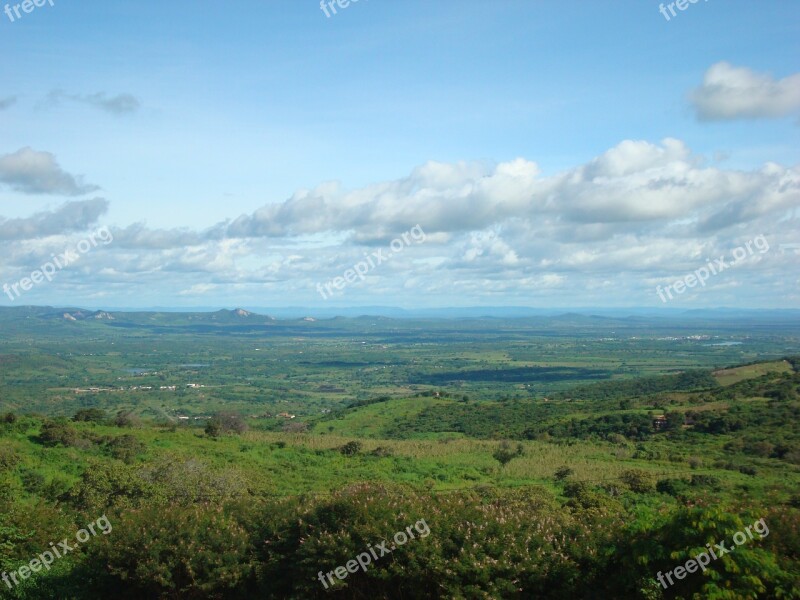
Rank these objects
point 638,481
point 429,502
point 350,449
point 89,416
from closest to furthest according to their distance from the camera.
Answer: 1. point 429,502
2. point 638,481
3. point 89,416
4. point 350,449

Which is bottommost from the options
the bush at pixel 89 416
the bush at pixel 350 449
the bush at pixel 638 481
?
the bush at pixel 638 481

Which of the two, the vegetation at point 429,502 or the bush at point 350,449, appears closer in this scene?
the vegetation at point 429,502

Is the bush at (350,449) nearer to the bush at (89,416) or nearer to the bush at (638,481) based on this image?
the bush at (89,416)

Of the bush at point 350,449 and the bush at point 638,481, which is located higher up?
the bush at point 350,449

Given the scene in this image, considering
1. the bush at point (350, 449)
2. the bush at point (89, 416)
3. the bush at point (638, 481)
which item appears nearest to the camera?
the bush at point (638, 481)

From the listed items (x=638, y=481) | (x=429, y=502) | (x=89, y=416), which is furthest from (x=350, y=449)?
(x=429, y=502)

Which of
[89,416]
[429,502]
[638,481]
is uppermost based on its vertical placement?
[89,416]

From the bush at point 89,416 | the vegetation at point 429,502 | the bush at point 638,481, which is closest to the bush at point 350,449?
the vegetation at point 429,502

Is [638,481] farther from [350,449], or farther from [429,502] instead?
[429,502]

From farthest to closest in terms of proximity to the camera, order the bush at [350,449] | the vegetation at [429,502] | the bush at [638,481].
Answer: the bush at [350,449], the bush at [638,481], the vegetation at [429,502]

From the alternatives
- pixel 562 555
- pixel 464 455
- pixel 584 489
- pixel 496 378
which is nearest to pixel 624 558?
pixel 562 555

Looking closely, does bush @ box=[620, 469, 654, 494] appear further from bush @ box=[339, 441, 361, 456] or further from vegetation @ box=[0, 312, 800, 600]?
bush @ box=[339, 441, 361, 456]
